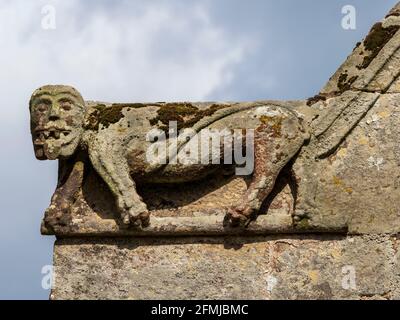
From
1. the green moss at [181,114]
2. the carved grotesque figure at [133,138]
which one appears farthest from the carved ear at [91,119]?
the green moss at [181,114]

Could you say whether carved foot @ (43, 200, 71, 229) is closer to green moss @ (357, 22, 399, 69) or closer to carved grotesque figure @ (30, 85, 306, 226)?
carved grotesque figure @ (30, 85, 306, 226)

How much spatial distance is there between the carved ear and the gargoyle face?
3 centimetres

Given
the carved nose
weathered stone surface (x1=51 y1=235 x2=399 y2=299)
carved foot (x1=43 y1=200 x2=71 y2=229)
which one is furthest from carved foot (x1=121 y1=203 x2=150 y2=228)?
the carved nose

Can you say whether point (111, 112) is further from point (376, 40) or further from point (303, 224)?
point (376, 40)

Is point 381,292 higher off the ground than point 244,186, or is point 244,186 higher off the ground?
point 244,186

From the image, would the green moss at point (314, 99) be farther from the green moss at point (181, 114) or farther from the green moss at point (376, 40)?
the green moss at point (181, 114)

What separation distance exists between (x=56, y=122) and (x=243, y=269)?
1680 mm

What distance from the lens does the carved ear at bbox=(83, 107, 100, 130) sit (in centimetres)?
1262

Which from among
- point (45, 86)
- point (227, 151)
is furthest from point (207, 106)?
point (45, 86)

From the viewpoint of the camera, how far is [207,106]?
41.6ft

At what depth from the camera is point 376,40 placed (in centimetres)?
1278

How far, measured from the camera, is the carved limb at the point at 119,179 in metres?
12.4
